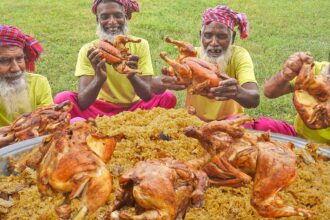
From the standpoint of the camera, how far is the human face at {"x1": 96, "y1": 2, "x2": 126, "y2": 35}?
15.7 feet

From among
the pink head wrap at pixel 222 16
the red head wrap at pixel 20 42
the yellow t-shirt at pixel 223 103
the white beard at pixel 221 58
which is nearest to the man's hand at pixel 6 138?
the red head wrap at pixel 20 42

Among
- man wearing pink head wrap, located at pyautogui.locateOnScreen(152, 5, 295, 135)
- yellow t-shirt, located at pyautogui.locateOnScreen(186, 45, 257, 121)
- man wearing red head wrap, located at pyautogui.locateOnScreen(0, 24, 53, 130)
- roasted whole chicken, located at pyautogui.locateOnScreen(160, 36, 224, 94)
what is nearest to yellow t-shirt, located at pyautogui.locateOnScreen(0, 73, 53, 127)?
man wearing red head wrap, located at pyautogui.locateOnScreen(0, 24, 53, 130)

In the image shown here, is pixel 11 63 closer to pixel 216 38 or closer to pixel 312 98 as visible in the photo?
pixel 216 38

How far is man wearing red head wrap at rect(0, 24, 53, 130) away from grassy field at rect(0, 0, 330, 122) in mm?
2403

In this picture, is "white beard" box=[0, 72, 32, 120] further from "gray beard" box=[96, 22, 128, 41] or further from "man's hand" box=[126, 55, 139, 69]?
"man's hand" box=[126, 55, 139, 69]

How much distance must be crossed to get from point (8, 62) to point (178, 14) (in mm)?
8165

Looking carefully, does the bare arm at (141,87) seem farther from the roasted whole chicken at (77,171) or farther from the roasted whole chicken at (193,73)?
the roasted whole chicken at (77,171)

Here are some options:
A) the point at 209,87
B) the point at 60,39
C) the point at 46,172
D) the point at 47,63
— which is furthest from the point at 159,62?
the point at 46,172

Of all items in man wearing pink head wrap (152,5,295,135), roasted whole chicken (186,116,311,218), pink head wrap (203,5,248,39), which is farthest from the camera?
pink head wrap (203,5,248,39)

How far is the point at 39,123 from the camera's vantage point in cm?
302

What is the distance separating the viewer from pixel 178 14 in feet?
38.8

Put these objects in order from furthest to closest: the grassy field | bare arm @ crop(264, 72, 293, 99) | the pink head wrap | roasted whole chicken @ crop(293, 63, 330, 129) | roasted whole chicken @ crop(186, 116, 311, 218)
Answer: the grassy field → the pink head wrap → bare arm @ crop(264, 72, 293, 99) → roasted whole chicken @ crop(293, 63, 330, 129) → roasted whole chicken @ crop(186, 116, 311, 218)

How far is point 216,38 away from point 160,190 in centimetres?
284

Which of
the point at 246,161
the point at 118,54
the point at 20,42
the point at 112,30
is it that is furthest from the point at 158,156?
the point at 112,30
